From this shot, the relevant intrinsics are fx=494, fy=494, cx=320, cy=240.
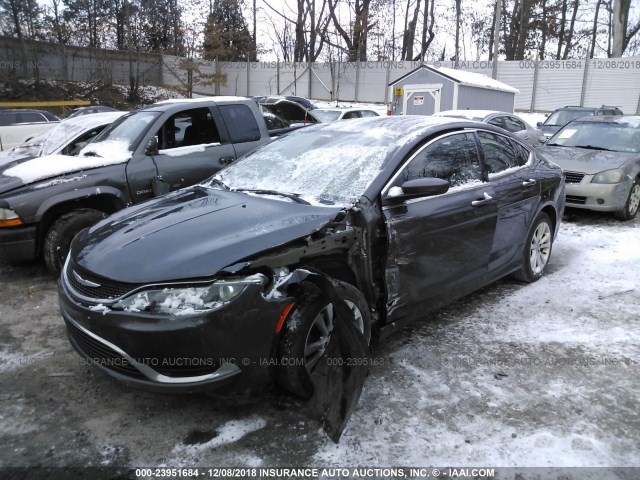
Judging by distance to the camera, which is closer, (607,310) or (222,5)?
(607,310)

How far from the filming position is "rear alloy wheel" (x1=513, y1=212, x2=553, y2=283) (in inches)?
188

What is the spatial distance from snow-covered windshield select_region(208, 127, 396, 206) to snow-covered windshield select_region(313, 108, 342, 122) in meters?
8.94

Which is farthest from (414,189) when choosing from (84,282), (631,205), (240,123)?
(631,205)

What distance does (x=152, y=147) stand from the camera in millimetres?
5438

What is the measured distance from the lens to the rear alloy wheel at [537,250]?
4.77m

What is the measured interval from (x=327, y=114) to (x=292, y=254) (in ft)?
35.8

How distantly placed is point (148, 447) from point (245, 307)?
0.90 meters

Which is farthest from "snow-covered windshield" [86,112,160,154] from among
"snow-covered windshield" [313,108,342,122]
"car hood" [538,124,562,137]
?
"car hood" [538,124,562,137]

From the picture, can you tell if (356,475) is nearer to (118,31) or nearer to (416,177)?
(416,177)

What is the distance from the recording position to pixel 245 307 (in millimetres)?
2426

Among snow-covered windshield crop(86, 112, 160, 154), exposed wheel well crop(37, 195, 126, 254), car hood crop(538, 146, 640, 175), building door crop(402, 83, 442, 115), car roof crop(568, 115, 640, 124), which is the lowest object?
exposed wheel well crop(37, 195, 126, 254)

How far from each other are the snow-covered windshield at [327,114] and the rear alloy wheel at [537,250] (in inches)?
336

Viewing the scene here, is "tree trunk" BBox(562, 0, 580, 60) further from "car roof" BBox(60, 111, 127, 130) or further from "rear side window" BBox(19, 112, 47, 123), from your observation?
"car roof" BBox(60, 111, 127, 130)

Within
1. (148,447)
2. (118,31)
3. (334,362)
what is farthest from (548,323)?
(118,31)
